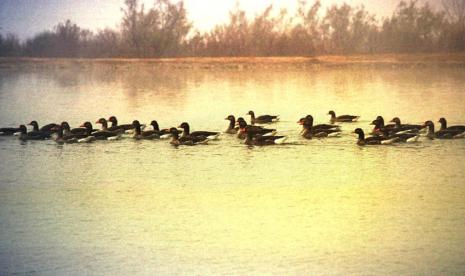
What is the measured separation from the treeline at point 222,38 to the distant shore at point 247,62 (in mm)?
236

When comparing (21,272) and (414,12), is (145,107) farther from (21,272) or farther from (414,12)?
(414,12)

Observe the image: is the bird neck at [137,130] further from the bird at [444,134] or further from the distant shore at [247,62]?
the distant shore at [247,62]

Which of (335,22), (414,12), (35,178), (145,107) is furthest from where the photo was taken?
(335,22)

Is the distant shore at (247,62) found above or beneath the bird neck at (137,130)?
above

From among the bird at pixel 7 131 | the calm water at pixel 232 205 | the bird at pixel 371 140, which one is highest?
the bird at pixel 7 131

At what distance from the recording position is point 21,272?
515cm

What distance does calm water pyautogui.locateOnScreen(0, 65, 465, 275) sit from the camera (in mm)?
5359

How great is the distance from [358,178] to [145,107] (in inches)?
290

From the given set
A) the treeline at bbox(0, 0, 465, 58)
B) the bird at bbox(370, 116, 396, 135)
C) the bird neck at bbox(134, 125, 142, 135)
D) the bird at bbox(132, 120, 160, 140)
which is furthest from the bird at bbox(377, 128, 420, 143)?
the treeline at bbox(0, 0, 465, 58)

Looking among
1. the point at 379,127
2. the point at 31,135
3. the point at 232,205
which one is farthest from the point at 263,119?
the point at 232,205

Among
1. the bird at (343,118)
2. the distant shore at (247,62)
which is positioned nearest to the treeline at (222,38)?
the distant shore at (247,62)

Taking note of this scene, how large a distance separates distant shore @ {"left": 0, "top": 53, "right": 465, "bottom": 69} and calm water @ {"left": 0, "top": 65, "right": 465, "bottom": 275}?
12.2 meters

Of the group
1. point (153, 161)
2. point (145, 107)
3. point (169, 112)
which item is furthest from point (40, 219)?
point (145, 107)

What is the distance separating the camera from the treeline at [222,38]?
81.8 ft
